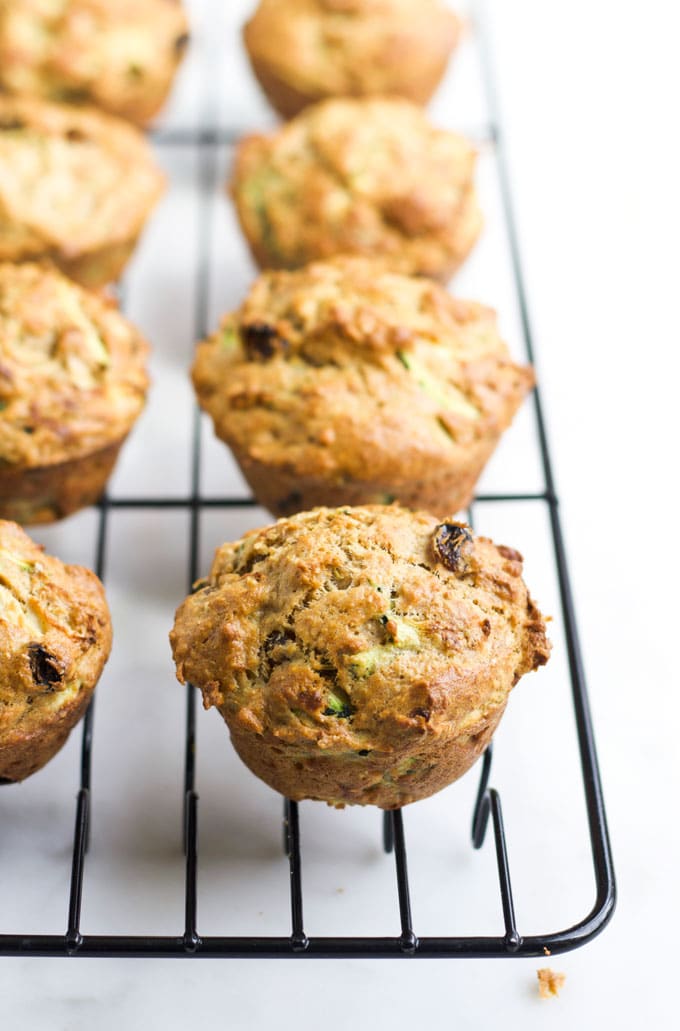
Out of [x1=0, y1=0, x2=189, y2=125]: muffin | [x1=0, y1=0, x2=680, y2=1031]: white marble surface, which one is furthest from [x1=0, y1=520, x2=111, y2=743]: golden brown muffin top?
[x1=0, y1=0, x2=189, y2=125]: muffin

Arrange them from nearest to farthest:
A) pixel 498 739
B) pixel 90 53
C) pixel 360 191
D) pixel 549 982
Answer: pixel 549 982
pixel 498 739
pixel 360 191
pixel 90 53

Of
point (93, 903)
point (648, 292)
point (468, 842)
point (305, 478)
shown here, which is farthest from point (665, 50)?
point (93, 903)

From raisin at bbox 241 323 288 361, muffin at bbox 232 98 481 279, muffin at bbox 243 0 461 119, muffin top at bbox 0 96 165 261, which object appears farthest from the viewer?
muffin at bbox 243 0 461 119

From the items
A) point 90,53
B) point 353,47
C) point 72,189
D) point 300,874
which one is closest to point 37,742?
point 300,874

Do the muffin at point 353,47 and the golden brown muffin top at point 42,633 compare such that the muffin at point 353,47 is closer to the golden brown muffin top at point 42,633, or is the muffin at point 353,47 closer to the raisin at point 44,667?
the golden brown muffin top at point 42,633

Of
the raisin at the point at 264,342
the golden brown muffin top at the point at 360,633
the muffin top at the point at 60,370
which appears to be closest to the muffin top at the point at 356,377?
the raisin at the point at 264,342

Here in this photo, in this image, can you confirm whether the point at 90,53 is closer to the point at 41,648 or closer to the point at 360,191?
the point at 360,191

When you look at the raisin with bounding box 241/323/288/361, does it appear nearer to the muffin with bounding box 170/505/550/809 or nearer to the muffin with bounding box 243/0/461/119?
the muffin with bounding box 170/505/550/809
